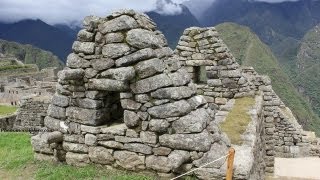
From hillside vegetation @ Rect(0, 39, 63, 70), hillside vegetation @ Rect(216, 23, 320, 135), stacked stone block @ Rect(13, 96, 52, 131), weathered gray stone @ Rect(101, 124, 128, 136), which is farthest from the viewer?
hillside vegetation @ Rect(0, 39, 63, 70)

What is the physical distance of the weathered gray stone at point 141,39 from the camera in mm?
6223

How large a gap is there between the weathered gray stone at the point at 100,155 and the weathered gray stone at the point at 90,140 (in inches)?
3.1

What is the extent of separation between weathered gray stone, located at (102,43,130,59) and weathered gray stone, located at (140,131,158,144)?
1220 mm

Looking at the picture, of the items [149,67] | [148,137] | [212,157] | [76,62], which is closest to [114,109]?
[76,62]

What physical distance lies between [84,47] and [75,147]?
63.5 inches

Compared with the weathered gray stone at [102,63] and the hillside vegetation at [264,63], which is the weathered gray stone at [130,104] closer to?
the weathered gray stone at [102,63]

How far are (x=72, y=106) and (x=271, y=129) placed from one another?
7.91m

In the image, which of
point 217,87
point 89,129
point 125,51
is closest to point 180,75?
point 125,51

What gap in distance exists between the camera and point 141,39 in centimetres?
623

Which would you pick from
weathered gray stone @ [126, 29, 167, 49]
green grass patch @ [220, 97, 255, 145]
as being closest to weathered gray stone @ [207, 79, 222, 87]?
green grass patch @ [220, 97, 255, 145]

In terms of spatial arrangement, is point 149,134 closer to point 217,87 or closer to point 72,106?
point 72,106

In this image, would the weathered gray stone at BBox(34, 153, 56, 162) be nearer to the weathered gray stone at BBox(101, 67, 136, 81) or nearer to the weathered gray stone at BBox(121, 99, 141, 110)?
the weathered gray stone at BBox(121, 99, 141, 110)

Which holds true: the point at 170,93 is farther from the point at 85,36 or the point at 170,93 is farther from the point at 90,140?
the point at 85,36

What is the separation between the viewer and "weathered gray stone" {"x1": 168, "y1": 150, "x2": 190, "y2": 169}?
19.2 feet
